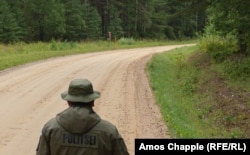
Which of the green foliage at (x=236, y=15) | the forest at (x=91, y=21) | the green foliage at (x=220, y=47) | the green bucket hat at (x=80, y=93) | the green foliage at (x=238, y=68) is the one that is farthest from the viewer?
the forest at (x=91, y=21)

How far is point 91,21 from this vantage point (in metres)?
54.1

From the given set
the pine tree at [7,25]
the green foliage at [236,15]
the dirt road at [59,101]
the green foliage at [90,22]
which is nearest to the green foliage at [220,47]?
the green foliage at [236,15]

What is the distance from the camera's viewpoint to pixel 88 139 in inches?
131

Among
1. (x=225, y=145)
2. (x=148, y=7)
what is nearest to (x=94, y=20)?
(x=148, y=7)

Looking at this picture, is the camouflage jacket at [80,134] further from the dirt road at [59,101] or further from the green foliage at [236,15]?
the green foliage at [236,15]

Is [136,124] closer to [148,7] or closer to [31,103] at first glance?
[31,103]

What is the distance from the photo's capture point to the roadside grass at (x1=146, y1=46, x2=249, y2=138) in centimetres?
1060

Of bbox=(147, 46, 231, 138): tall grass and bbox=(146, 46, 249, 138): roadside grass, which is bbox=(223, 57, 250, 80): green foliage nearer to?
bbox=(146, 46, 249, 138): roadside grass

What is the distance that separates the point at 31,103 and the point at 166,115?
4130 millimetres

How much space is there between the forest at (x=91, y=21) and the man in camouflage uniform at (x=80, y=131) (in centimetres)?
1766

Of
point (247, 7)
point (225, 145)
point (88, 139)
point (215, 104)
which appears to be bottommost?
point (215, 104)

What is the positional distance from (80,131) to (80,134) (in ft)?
0.12

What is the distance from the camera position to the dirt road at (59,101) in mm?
8859
